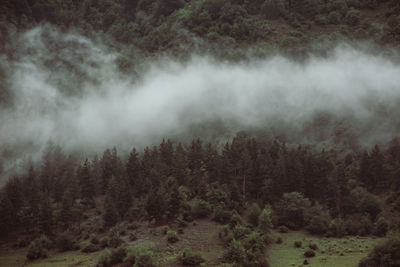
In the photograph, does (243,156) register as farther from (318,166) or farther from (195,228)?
(195,228)

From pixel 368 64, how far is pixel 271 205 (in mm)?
127514

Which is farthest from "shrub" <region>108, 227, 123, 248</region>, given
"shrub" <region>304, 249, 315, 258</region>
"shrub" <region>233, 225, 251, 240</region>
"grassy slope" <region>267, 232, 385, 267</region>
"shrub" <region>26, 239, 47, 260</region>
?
"shrub" <region>304, 249, 315, 258</region>

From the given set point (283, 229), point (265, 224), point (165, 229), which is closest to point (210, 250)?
point (165, 229)

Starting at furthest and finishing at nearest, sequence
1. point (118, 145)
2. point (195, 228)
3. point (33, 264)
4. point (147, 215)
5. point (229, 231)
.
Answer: point (118, 145) → point (147, 215) → point (195, 228) → point (229, 231) → point (33, 264)

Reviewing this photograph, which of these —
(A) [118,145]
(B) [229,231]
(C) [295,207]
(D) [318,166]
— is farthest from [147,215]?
(A) [118,145]

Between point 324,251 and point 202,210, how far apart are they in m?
34.0

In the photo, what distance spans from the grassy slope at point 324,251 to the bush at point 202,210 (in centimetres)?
1954

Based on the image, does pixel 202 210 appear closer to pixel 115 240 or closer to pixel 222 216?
pixel 222 216

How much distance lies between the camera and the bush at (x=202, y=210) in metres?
88.5

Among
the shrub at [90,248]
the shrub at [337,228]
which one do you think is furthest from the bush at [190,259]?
the shrub at [337,228]

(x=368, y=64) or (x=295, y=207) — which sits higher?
(x=368, y=64)

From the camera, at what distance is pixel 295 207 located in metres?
84.6

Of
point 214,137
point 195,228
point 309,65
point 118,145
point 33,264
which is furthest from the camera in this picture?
point 309,65

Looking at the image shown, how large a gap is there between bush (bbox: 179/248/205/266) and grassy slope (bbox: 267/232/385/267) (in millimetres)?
14518
